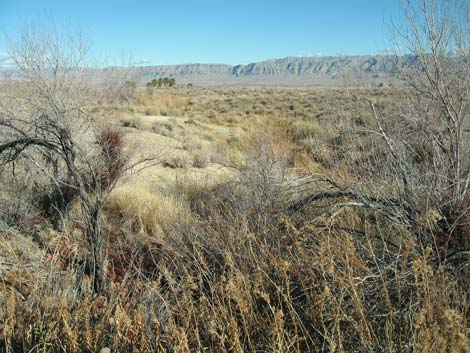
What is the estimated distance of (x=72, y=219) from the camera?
6.16m

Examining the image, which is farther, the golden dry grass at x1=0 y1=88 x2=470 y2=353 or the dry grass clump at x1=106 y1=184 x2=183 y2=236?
the dry grass clump at x1=106 y1=184 x2=183 y2=236

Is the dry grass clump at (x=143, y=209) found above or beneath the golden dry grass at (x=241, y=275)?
beneath

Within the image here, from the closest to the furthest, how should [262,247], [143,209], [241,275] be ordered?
1. [241,275]
2. [262,247]
3. [143,209]

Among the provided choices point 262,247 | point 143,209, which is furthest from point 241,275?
point 143,209

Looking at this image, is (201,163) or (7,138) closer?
(7,138)

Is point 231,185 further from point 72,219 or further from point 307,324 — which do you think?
point 307,324

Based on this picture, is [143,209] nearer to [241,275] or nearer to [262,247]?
[262,247]

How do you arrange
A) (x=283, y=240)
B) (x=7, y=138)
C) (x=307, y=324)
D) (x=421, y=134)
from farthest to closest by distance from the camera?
(x=7, y=138), (x=421, y=134), (x=283, y=240), (x=307, y=324)

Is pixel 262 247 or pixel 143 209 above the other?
pixel 262 247

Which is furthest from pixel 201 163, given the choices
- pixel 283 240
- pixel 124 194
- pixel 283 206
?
pixel 283 240

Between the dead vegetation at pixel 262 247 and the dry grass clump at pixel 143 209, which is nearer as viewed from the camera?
the dead vegetation at pixel 262 247

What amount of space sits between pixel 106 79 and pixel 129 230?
12063mm

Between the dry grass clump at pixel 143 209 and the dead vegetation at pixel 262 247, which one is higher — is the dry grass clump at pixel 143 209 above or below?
below

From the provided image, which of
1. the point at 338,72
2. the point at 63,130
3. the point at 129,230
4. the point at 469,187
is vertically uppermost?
the point at 338,72
